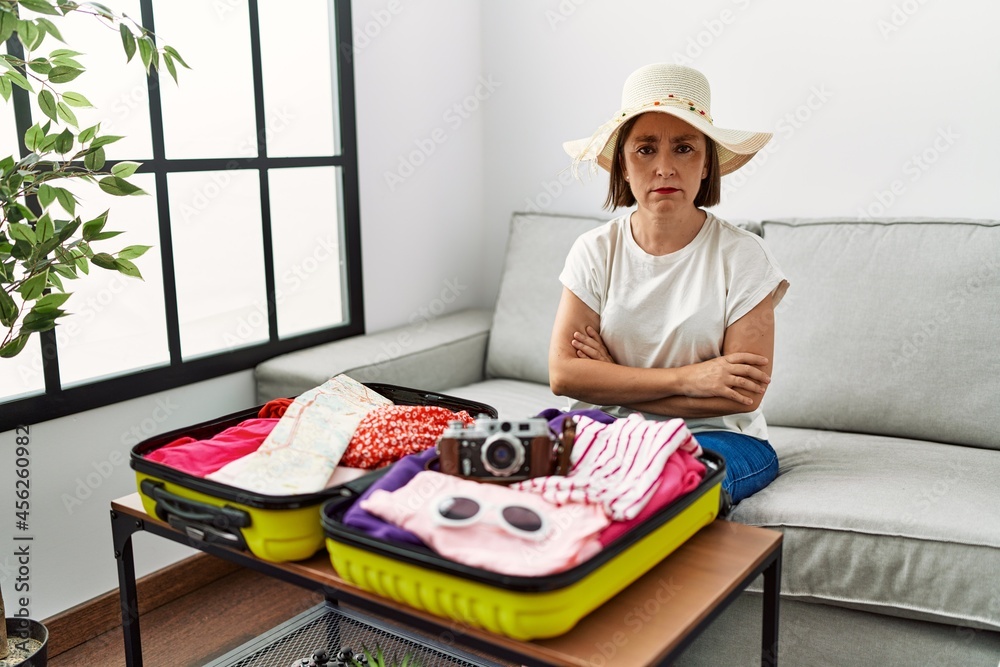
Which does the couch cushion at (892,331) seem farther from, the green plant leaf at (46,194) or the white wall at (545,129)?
the green plant leaf at (46,194)

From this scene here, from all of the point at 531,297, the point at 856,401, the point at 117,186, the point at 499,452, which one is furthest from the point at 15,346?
the point at 856,401

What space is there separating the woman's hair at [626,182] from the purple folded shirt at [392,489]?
0.67 metres

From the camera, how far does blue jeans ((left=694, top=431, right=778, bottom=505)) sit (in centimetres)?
165

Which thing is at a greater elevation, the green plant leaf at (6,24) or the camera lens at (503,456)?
the green plant leaf at (6,24)

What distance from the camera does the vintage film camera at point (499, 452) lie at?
3.70 ft

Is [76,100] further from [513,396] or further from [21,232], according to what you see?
[513,396]

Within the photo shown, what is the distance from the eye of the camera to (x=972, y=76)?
2.21 metres

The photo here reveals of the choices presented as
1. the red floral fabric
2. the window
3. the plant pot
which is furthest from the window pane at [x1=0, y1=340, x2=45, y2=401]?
the red floral fabric

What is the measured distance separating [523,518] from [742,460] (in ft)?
2.66

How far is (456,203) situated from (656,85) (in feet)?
4.91

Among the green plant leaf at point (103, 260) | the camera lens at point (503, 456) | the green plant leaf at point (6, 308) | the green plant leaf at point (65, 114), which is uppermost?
the green plant leaf at point (65, 114)

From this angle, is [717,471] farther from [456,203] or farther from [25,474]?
[456,203]

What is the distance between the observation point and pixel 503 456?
1132 mm

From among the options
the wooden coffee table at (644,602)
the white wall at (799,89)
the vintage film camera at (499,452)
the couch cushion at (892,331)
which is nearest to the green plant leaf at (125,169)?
the wooden coffee table at (644,602)
